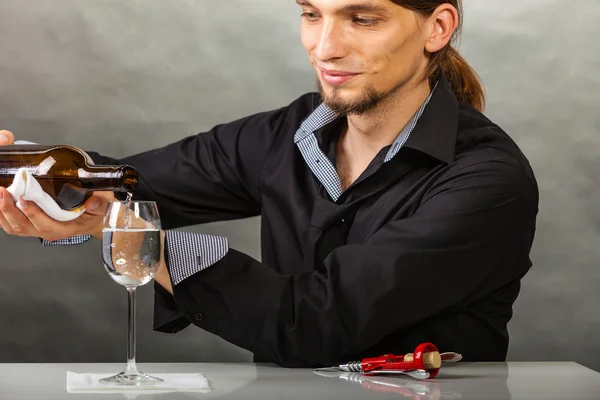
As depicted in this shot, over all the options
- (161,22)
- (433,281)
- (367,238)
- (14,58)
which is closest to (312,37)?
(367,238)

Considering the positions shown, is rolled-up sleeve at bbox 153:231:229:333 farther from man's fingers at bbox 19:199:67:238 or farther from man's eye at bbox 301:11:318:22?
man's eye at bbox 301:11:318:22

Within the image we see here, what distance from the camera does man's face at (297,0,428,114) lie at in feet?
6.82

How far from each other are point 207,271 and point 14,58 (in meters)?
1.66

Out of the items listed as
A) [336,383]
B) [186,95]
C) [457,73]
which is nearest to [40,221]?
[336,383]

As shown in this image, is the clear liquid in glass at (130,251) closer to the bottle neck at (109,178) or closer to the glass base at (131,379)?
the glass base at (131,379)

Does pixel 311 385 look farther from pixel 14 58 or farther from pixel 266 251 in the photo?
pixel 14 58

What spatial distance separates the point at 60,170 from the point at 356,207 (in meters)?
0.61

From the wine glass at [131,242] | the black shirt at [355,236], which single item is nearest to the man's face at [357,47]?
the black shirt at [355,236]

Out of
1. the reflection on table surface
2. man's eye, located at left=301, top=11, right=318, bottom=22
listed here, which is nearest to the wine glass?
the reflection on table surface

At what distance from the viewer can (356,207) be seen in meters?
2.14

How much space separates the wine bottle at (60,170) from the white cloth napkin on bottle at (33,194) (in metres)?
0.09

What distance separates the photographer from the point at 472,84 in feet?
8.06

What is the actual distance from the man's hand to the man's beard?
0.49m

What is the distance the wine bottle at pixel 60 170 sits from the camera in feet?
6.07
